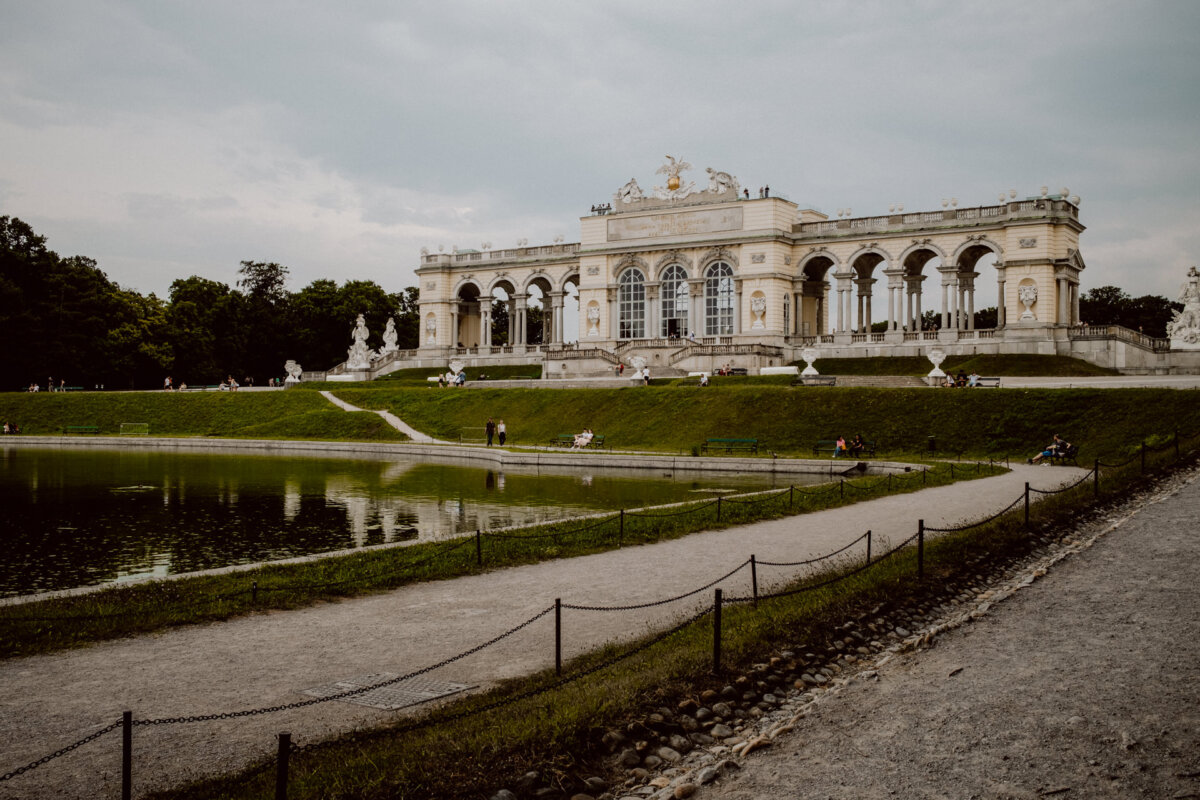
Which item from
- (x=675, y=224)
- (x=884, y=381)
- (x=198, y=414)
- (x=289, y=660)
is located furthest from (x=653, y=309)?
(x=289, y=660)

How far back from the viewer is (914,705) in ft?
32.1

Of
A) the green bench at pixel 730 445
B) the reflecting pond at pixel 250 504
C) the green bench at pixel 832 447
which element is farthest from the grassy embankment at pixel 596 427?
the reflecting pond at pixel 250 504

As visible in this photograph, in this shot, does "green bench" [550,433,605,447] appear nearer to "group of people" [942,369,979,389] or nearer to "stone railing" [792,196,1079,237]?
"group of people" [942,369,979,389]

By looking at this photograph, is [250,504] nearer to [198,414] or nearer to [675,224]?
[198,414]

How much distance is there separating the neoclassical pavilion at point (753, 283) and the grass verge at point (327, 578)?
39.6 meters

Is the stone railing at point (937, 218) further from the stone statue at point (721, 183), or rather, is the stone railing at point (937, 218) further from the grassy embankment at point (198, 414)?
the grassy embankment at point (198, 414)

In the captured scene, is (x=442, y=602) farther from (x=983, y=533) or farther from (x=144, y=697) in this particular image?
(x=983, y=533)

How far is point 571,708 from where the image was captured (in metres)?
9.12

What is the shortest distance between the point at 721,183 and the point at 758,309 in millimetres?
9615

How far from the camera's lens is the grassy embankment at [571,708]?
7.73m

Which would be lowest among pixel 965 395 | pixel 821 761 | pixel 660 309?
pixel 821 761

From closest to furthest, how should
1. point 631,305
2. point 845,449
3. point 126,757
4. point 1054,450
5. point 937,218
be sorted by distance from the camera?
point 126,757 < point 1054,450 < point 845,449 < point 937,218 < point 631,305

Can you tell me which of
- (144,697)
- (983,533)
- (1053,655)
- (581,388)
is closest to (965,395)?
(581,388)

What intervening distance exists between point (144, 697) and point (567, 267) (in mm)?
71976
